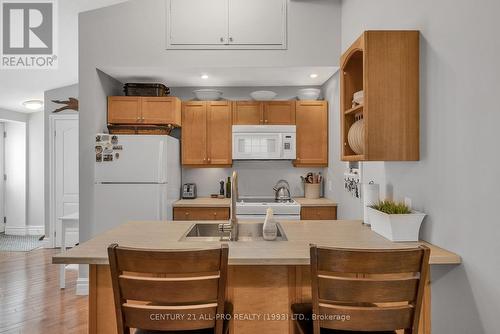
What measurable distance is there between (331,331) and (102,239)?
1.31m

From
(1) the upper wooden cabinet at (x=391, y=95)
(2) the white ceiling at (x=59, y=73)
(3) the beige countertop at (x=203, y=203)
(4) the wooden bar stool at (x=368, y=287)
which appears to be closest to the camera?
(4) the wooden bar stool at (x=368, y=287)

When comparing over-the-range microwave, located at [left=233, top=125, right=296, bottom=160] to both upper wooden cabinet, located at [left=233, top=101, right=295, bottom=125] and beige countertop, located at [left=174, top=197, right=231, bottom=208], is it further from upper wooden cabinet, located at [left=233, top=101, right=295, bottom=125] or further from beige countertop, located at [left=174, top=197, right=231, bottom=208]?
beige countertop, located at [left=174, top=197, right=231, bottom=208]

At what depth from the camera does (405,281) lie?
1.22 meters

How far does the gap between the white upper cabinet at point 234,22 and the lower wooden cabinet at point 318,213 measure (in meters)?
1.81

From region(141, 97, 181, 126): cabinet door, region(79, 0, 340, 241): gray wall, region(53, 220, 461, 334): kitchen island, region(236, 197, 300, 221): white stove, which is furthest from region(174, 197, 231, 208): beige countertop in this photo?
region(53, 220, 461, 334): kitchen island

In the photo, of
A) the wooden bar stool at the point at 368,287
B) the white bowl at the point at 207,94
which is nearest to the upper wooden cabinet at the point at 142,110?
the white bowl at the point at 207,94

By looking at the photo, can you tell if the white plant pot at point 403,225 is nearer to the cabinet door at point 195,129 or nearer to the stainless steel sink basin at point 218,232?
the stainless steel sink basin at point 218,232

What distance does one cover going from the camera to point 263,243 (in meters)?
1.85

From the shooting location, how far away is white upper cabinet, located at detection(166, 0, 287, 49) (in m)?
3.60

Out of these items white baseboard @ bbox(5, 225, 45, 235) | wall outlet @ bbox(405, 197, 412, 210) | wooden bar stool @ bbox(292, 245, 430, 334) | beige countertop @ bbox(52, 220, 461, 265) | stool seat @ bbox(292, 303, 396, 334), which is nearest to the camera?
wooden bar stool @ bbox(292, 245, 430, 334)

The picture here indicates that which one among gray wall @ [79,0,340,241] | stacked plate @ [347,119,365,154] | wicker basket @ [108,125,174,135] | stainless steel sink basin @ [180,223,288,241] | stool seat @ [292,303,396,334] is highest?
gray wall @ [79,0,340,241]

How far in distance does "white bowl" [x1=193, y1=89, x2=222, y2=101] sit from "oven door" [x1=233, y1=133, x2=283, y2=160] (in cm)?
58

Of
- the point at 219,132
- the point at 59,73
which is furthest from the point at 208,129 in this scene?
the point at 59,73
